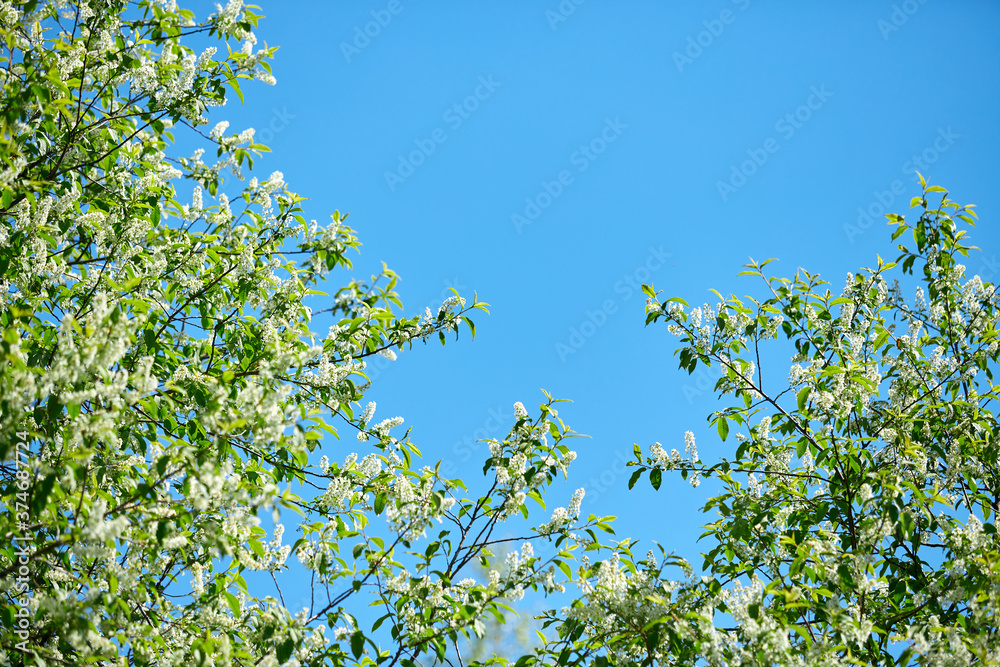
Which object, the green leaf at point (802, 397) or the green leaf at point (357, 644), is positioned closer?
the green leaf at point (357, 644)

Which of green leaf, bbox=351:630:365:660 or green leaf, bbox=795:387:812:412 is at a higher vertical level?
green leaf, bbox=795:387:812:412

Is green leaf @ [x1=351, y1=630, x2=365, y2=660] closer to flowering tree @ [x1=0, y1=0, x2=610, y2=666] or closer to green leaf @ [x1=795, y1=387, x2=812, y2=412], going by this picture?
flowering tree @ [x1=0, y1=0, x2=610, y2=666]

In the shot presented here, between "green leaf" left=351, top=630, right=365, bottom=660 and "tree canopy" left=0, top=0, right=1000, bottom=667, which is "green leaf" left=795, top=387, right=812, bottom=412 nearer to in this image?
"tree canopy" left=0, top=0, right=1000, bottom=667

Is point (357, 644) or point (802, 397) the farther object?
point (802, 397)

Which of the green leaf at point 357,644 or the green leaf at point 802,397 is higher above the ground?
the green leaf at point 802,397

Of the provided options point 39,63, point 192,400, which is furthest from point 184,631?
point 39,63

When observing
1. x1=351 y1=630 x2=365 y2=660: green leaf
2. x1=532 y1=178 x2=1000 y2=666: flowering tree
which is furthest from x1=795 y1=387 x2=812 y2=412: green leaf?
x1=351 y1=630 x2=365 y2=660: green leaf

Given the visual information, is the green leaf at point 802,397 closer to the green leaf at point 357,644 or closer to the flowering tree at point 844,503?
the flowering tree at point 844,503

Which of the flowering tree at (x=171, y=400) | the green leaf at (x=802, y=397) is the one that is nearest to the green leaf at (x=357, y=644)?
the flowering tree at (x=171, y=400)

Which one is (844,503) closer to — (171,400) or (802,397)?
(802,397)

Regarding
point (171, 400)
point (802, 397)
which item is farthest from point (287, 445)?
point (802, 397)

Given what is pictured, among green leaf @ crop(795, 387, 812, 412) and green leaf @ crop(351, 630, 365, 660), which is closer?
green leaf @ crop(351, 630, 365, 660)

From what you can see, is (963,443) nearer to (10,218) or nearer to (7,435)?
(7,435)

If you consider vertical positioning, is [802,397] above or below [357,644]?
above
